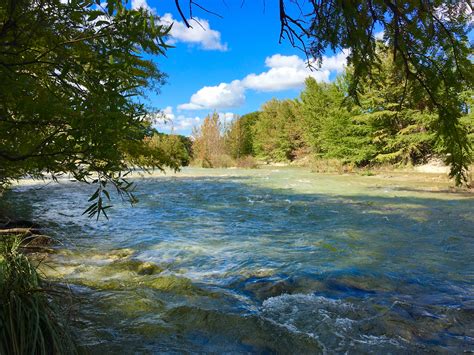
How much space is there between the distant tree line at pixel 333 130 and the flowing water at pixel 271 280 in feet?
5.89

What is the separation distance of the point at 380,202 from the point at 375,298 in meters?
7.91

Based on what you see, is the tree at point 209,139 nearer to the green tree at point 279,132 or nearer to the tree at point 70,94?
the green tree at point 279,132

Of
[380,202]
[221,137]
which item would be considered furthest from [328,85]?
[380,202]

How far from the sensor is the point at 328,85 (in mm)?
36875

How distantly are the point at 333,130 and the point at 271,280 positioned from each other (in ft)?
90.8

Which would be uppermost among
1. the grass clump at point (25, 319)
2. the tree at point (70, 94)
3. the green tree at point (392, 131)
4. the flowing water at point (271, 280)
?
the green tree at point (392, 131)

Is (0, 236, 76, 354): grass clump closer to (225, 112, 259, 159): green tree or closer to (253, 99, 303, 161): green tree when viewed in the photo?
(253, 99, 303, 161): green tree

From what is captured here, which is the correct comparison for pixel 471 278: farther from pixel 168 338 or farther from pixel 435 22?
pixel 168 338

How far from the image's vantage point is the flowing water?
9.80 feet

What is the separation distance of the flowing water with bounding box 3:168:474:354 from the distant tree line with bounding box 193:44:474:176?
1796 mm

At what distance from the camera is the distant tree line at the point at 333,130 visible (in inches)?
870

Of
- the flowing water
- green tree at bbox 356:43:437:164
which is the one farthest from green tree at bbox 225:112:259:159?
the flowing water

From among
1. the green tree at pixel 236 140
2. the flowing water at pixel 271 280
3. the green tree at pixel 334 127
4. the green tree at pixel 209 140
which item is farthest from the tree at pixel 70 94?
the green tree at pixel 236 140

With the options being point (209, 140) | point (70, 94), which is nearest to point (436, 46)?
point (70, 94)
